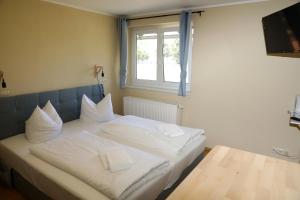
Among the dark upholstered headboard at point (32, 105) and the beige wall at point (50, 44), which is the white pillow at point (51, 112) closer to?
the dark upholstered headboard at point (32, 105)

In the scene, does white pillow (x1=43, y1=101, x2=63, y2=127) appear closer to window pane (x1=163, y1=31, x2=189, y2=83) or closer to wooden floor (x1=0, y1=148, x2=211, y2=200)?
wooden floor (x1=0, y1=148, x2=211, y2=200)

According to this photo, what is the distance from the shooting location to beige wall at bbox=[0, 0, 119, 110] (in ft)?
8.64

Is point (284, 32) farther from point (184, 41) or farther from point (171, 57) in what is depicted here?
point (171, 57)

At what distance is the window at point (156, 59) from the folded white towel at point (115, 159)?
1.94 meters

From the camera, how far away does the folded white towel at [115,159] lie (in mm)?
1821

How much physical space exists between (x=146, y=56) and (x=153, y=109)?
3.48 ft

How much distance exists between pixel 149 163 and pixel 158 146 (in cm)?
44

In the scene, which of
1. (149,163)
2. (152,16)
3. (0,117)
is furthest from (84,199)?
(152,16)

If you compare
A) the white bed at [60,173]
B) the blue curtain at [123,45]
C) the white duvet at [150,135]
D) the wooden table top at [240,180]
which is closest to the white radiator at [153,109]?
the blue curtain at [123,45]

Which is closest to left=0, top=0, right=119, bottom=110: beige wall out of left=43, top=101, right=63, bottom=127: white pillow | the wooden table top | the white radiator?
left=43, top=101, right=63, bottom=127: white pillow

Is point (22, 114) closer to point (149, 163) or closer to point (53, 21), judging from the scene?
point (53, 21)

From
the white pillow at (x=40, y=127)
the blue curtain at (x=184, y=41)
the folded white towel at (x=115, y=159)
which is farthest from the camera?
the blue curtain at (x=184, y=41)

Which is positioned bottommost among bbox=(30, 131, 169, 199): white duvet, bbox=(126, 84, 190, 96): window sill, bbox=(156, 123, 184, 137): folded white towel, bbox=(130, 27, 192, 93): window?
bbox=(30, 131, 169, 199): white duvet

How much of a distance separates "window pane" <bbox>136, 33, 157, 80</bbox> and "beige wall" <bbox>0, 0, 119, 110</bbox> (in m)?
0.57
